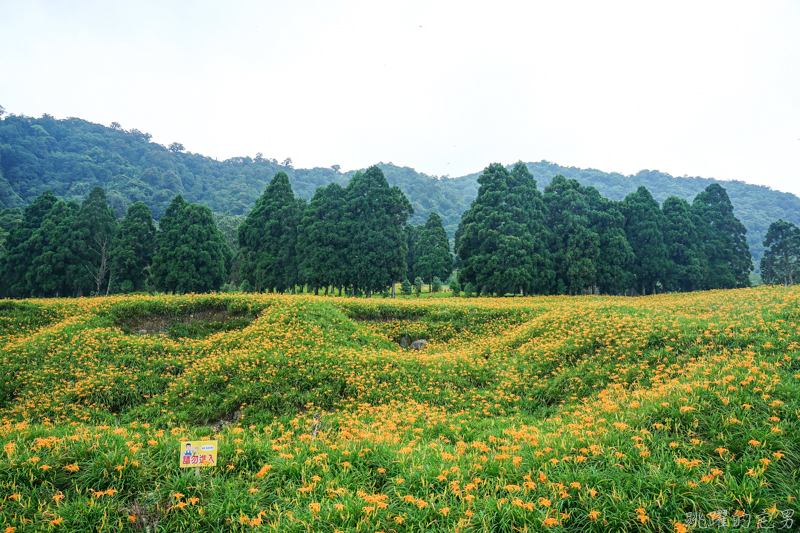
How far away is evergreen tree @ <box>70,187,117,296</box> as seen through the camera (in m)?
27.5

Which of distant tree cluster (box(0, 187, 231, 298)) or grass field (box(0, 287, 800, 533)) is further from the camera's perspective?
distant tree cluster (box(0, 187, 231, 298))

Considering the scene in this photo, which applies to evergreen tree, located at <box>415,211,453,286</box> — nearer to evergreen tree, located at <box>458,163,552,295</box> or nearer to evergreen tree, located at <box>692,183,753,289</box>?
evergreen tree, located at <box>458,163,552,295</box>

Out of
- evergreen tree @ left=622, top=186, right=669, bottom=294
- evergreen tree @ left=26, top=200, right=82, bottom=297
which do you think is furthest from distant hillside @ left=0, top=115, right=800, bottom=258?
evergreen tree @ left=622, top=186, right=669, bottom=294

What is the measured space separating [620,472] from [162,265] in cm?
2938

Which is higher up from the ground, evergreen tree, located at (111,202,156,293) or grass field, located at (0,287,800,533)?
evergreen tree, located at (111,202,156,293)

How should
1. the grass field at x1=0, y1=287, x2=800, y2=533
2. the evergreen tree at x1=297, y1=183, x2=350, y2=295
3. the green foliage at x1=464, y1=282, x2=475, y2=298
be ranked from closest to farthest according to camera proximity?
the grass field at x1=0, y1=287, x2=800, y2=533 → the evergreen tree at x1=297, y1=183, x2=350, y2=295 → the green foliage at x1=464, y1=282, x2=475, y2=298

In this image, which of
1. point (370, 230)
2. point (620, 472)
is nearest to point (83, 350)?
point (620, 472)

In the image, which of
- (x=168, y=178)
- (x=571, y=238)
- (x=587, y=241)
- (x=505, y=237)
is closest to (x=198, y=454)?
(x=505, y=237)

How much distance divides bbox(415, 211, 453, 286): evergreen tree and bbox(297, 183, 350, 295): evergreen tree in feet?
34.8

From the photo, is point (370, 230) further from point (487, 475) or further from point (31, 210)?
point (31, 210)

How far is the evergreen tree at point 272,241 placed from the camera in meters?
28.7

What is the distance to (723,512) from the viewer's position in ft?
10.0

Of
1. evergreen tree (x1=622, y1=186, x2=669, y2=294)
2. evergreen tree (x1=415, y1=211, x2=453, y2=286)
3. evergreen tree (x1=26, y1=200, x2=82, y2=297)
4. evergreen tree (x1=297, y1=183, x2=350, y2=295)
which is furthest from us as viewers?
evergreen tree (x1=415, y1=211, x2=453, y2=286)

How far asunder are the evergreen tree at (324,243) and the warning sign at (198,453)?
23.0 metres
